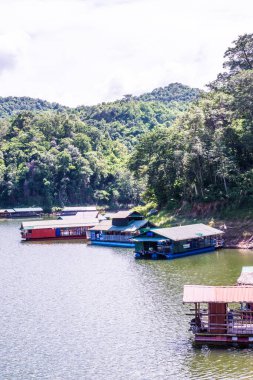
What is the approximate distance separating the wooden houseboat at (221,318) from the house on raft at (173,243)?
35.7 meters

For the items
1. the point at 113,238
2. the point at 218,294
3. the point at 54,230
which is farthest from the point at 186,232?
the point at 218,294

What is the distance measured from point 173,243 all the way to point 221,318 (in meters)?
37.7

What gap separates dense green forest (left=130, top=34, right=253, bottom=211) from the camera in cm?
9088

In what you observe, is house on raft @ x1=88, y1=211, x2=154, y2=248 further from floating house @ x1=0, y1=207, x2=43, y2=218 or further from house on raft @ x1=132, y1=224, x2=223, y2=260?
floating house @ x1=0, y1=207, x2=43, y2=218

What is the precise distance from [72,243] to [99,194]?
88.4 metres

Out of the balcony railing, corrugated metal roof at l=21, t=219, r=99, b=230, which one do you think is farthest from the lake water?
corrugated metal roof at l=21, t=219, r=99, b=230

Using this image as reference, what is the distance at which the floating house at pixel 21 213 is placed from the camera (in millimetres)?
163250

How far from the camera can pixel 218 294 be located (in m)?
39.7

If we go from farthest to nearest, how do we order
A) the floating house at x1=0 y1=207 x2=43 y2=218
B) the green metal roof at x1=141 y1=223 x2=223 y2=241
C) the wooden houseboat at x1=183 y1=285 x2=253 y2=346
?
the floating house at x1=0 y1=207 x2=43 y2=218, the green metal roof at x1=141 y1=223 x2=223 y2=241, the wooden houseboat at x1=183 y1=285 x2=253 y2=346

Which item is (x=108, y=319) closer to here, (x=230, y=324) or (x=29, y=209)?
(x=230, y=324)

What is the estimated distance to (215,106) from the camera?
100188 mm

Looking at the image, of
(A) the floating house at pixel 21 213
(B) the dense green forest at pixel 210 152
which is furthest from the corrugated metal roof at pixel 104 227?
(A) the floating house at pixel 21 213

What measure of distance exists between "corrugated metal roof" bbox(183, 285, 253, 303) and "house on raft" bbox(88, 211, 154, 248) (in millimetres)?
48149

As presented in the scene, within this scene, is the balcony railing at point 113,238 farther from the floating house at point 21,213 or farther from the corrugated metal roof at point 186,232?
the floating house at point 21,213
